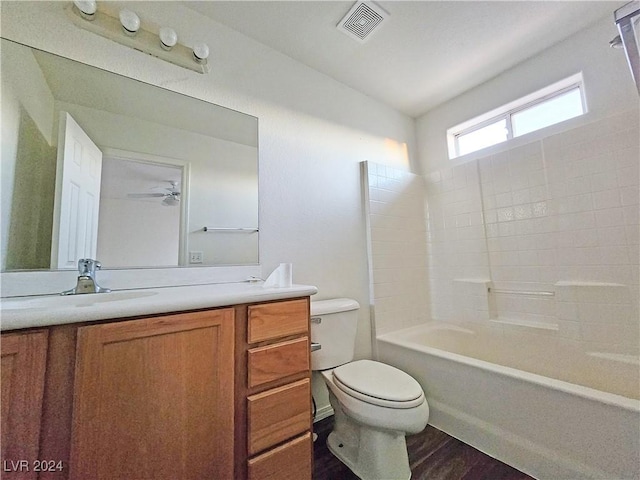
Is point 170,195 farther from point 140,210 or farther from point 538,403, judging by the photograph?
point 538,403

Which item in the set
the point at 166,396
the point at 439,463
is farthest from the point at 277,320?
the point at 439,463

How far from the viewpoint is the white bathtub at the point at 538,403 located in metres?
1.09

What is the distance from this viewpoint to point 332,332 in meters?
1.56

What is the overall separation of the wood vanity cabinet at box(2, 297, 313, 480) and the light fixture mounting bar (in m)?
1.28

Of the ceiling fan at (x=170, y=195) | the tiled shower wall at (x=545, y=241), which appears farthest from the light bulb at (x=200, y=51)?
the tiled shower wall at (x=545, y=241)

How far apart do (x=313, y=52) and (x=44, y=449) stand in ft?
7.04

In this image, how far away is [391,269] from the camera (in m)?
2.18

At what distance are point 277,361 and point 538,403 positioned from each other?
124cm

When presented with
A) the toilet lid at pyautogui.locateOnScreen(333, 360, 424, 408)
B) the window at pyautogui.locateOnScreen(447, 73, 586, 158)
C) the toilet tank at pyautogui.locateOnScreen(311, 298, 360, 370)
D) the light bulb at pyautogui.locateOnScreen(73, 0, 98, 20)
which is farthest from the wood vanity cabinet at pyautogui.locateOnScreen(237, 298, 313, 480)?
the window at pyautogui.locateOnScreen(447, 73, 586, 158)

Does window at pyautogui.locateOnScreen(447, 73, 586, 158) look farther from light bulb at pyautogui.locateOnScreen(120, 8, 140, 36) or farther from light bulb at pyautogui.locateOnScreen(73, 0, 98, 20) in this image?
light bulb at pyautogui.locateOnScreen(73, 0, 98, 20)

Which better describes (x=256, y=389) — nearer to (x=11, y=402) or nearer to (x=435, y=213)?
(x=11, y=402)

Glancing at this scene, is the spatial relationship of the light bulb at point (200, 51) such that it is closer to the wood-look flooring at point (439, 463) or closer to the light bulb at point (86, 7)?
Result: the light bulb at point (86, 7)

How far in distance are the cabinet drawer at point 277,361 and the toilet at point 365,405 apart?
385 millimetres

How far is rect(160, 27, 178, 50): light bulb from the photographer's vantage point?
4.17 ft
